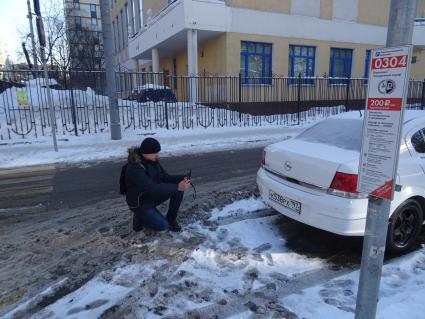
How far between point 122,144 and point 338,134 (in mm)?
8512

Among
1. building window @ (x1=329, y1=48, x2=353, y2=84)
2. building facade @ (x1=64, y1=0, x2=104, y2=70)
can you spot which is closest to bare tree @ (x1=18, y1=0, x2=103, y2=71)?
building facade @ (x1=64, y1=0, x2=104, y2=70)

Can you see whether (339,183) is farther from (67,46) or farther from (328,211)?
(67,46)

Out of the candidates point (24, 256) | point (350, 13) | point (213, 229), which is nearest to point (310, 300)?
point (213, 229)

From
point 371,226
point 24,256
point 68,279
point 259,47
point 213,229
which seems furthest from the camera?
point 259,47

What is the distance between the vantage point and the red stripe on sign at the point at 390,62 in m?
1.84

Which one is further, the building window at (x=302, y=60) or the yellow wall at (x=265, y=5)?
the building window at (x=302, y=60)

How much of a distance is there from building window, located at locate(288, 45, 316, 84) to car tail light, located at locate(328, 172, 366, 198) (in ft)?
57.0

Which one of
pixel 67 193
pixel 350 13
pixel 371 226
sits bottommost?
pixel 67 193

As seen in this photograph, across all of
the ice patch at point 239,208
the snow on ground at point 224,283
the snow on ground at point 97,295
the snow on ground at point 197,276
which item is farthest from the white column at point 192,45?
the snow on ground at point 97,295

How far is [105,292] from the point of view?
3248mm

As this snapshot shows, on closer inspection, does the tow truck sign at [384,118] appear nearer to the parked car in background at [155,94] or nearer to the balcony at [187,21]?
the parked car in background at [155,94]

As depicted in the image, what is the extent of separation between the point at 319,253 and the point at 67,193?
4625 mm

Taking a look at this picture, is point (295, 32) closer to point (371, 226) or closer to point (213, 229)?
point (213, 229)

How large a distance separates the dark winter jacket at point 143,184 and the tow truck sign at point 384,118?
2.55m
